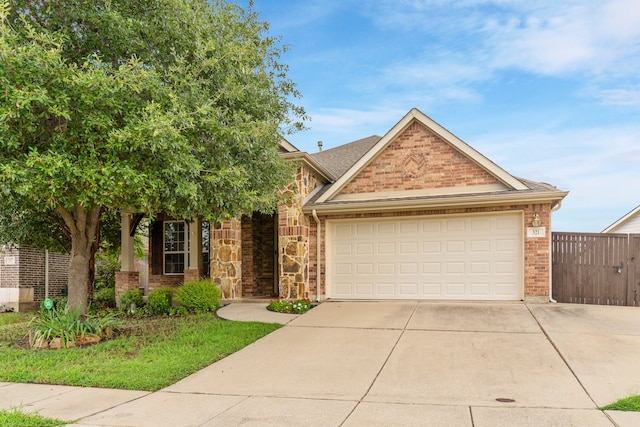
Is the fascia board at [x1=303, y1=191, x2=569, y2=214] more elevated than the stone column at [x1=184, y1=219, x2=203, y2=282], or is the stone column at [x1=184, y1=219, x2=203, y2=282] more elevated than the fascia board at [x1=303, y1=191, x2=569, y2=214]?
the fascia board at [x1=303, y1=191, x2=569, y2=214]

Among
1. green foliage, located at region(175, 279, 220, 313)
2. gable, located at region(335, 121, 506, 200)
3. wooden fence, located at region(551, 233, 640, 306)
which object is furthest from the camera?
gable, located at region(335, 121, 506, 200)

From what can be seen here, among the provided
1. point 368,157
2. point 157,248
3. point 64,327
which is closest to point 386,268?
point 368,157

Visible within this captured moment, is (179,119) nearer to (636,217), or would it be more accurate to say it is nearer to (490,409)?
(490,409)

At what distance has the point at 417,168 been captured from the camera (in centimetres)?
1303

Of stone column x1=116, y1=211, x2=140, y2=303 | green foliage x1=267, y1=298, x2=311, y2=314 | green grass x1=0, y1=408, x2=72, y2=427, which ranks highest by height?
stone column x1=116, y1=211, x2=140, y2=303

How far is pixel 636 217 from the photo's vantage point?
829 inches

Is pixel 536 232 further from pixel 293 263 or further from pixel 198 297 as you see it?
pixel 198 297

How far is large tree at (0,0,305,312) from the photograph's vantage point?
Result: 6695 mm

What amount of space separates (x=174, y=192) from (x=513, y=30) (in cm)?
944

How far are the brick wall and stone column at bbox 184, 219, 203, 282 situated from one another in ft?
15.1

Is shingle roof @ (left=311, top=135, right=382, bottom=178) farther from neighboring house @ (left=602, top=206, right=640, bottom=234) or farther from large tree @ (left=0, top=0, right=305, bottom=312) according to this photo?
neighboring house @ (left=602, top=206, right=640, bottom=234)

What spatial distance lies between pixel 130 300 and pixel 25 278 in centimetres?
636

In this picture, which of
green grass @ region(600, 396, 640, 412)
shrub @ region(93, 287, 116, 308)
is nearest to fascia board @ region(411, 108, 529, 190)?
green grass @ region(600, 396, 640, 412)

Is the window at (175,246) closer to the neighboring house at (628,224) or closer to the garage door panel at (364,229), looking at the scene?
the garage door panel at (364,229)
